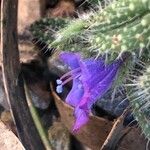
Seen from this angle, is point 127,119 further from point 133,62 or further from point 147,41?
point 147,41

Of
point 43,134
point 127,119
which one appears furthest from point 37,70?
point 127,119

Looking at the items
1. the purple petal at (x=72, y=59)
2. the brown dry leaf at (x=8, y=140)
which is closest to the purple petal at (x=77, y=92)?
the purple petal at (x=72, y=59)

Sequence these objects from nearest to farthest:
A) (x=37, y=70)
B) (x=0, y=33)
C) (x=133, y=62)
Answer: (x=133, y=62) → (x=0, y=33) → (x=37, y=70)

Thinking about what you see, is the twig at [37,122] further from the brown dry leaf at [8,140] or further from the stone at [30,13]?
the stone at [30,13]

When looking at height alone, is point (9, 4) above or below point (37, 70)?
above

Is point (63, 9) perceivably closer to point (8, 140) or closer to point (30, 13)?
point (30, 13)

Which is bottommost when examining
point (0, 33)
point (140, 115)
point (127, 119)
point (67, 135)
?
point (67, 135)
